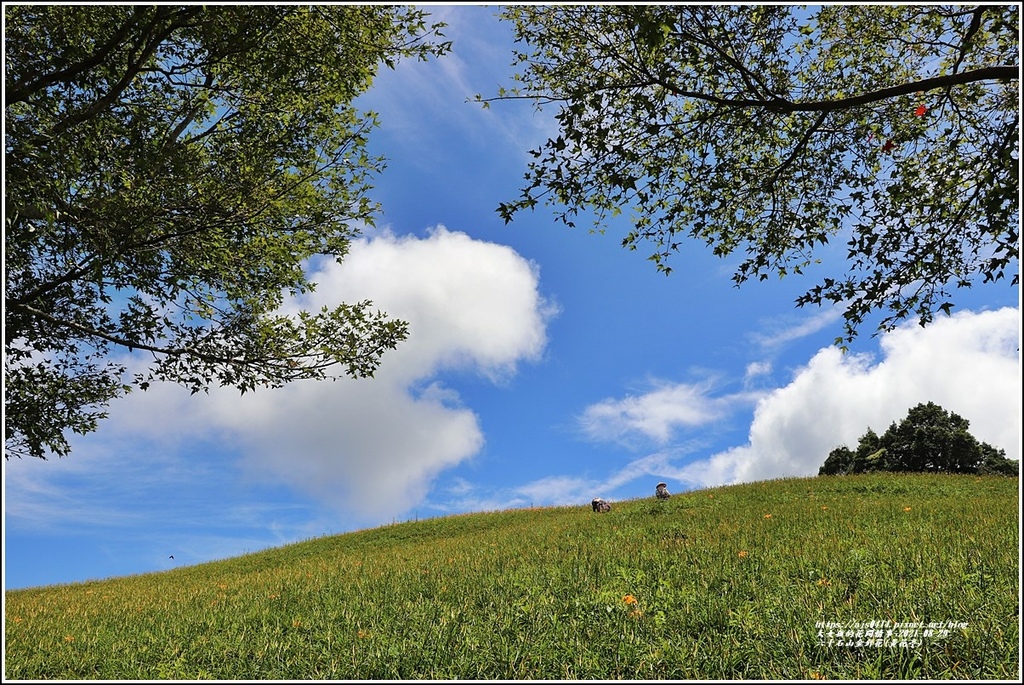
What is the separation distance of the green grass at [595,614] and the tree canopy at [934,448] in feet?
76.4

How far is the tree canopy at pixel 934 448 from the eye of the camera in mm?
30344

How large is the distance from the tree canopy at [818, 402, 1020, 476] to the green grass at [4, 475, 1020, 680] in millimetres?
23300

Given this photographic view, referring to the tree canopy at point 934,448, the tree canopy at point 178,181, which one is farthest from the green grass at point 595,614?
the tree canopy at point 934,448

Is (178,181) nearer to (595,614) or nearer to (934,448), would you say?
(595,614)

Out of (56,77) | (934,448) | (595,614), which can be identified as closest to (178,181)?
(56,77)

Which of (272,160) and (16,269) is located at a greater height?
(272,160)

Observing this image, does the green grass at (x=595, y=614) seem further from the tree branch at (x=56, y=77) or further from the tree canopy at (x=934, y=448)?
the tree canopy at (x=934, y=448)

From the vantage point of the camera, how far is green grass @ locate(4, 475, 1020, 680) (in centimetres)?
460

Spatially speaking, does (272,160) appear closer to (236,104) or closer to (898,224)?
(236,104)

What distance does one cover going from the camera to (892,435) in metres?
32.5

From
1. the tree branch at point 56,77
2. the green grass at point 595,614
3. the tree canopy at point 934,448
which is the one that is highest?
the tree branch at point 56,77

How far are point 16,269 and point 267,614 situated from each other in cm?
842

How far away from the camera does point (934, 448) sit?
1220 inches

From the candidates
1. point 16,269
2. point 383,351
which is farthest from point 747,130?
point 16,269
